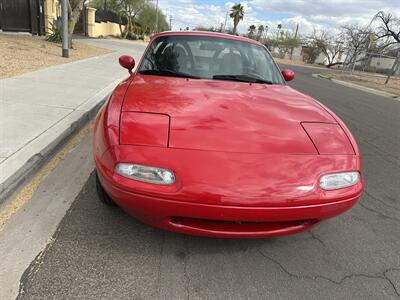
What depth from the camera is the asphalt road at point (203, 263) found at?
2.08 meters

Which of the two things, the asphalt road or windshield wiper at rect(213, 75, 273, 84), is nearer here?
the asphalt road

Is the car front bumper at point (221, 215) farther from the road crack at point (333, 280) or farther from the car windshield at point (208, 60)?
the car windshield at point (208, 60)

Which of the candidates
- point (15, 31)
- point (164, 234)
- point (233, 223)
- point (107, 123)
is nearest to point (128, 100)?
point (107, 123)

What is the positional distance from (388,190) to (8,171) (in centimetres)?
389

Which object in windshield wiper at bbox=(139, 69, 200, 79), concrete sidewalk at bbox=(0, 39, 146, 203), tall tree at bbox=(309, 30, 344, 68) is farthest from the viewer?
tall tree at bbox=(309, 30, 344, 68)

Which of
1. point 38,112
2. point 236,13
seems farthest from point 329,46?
point 38,112

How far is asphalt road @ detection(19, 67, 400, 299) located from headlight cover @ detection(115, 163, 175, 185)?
0.61 meters

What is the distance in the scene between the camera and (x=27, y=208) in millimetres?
2814

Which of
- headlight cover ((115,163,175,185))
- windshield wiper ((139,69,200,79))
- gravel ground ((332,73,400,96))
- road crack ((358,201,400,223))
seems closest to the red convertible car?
headlight cover ((115,163,175,185))

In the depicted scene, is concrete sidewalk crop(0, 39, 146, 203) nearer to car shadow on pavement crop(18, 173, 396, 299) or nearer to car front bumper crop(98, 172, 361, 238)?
car shadow on pavement crop(18, 173, 396, 299)

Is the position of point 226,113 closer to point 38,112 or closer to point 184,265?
point 184,265

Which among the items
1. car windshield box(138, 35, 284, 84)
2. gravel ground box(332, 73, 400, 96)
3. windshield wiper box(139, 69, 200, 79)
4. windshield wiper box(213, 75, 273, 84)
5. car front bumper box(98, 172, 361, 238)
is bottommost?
gravel ground box(332, 73, 400, 96)

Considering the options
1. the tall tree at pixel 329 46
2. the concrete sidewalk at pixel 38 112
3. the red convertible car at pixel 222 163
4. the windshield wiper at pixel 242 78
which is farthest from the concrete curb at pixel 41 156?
the tall tree at pixel 329 46

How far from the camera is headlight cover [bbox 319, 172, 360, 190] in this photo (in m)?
2.21
